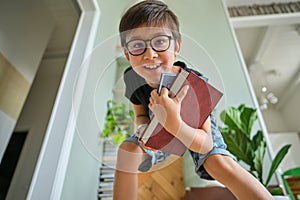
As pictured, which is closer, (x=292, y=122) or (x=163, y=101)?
(x=163, y=101)

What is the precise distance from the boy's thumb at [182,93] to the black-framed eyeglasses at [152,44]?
8 centimetres

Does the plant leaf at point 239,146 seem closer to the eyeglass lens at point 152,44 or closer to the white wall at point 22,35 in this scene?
the eyeglass lens at point 152,44

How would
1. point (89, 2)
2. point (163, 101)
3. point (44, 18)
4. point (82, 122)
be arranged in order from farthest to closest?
point (44, 18) < point (89, 2) < point (82, 122) < point (163, 101)

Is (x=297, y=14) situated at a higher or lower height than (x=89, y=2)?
higher

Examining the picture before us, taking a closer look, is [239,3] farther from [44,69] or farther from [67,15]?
[44,69]

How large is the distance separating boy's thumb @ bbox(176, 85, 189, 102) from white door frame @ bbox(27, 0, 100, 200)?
1.05 ft

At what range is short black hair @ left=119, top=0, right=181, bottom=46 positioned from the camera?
1.14ft

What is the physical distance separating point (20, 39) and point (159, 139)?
140cm

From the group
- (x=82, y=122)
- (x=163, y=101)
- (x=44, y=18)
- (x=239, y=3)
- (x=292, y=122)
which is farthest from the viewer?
(x=292, y=122)

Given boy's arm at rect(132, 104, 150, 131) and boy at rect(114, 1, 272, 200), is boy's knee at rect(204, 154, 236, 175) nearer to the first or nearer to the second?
boy at rect(114, 1, 272, 200)

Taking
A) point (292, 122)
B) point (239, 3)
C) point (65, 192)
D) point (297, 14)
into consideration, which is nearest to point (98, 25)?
point (65, 192)

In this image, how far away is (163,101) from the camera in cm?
31

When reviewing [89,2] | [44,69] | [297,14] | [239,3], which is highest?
[239,3]

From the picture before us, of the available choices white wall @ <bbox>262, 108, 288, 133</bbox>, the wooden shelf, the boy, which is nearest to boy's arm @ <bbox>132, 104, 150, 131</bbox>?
the boy
